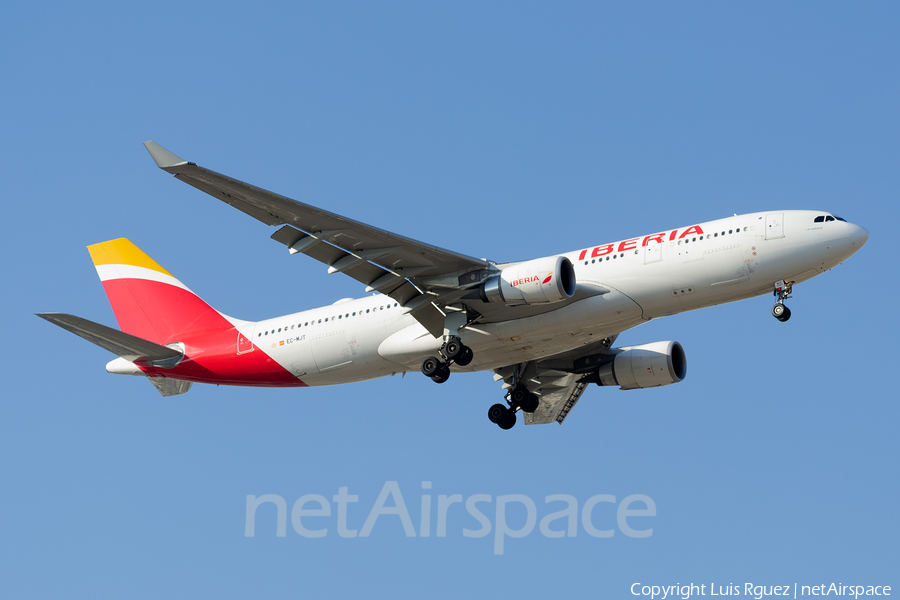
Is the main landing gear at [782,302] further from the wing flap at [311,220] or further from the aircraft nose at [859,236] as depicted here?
the wing flap at [311,220]

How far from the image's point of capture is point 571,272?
2809 cm

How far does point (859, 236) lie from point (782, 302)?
271 cm

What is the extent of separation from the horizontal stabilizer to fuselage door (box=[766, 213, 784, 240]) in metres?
19.4

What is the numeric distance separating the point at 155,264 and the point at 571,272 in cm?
1661

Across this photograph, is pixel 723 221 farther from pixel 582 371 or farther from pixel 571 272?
pixel 582 371

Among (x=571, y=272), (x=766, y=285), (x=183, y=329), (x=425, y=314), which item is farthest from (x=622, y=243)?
(x=183, y=329)

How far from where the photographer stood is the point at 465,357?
30250 millimetres

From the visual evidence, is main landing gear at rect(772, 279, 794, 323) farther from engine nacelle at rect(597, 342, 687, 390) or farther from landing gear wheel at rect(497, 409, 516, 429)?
landing gear wheel at rect(497, 409, 516, 429)

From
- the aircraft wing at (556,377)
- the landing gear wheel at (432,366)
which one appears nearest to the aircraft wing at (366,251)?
the landing gear wheel at (432,366)

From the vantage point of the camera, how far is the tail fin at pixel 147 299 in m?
34.9

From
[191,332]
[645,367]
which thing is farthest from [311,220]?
[645,367]

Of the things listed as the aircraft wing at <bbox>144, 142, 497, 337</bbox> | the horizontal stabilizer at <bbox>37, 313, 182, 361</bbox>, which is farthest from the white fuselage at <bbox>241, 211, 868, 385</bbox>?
the horizontal stabilizer at <bbox>37, 313, 182, 361</bbox>

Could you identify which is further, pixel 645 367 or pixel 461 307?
pixel 645 367

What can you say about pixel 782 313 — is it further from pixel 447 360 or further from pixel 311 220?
pixel 311 220
